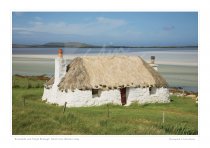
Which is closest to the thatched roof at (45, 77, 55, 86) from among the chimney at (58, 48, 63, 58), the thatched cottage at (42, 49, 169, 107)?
the thatched cottage at (42, 49, 169, 107)

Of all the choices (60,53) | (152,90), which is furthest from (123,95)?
(60,53)

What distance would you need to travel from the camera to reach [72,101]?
1795cm

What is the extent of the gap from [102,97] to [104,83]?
2.34ft

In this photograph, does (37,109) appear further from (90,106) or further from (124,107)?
(124,107)

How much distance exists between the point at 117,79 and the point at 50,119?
5.03m

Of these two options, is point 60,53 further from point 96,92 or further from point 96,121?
point 96,121

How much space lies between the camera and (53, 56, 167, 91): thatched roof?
18.6m

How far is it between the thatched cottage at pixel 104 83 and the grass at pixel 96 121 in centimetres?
75

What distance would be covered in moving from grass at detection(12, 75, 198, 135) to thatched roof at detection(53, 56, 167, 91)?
1274 mm

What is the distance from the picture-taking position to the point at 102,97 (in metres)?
18.6

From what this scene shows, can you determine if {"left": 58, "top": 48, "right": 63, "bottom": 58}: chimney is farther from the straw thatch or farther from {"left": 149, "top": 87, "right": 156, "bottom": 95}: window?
{"left": 149, "top": 87, "right": 156, "bottom": 95}: window
